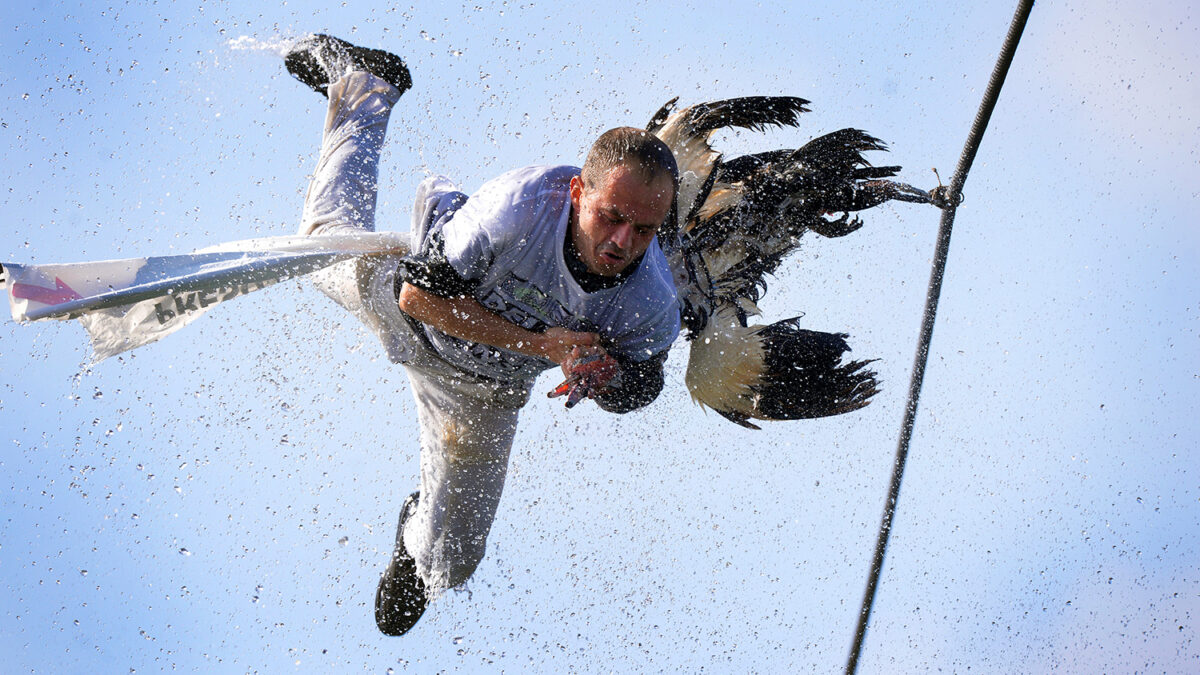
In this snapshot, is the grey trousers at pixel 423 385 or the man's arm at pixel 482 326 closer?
the man's arm at pixel 482 326

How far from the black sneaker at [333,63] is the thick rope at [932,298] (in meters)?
3.19

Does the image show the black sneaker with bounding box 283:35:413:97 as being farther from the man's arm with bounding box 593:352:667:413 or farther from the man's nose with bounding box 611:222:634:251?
the man's nose with bounding box 611:222:634:251

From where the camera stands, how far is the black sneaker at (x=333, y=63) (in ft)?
19.3

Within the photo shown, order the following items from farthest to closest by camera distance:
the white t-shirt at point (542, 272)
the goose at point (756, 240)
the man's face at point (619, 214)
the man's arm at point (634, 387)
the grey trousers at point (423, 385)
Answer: the grey trousers at point (423, 385)
the goose at point (756, 240)
the man's arm at point (634, 387)
the white t-shirt at point (542, 272)
the man's face at point (619, 214)

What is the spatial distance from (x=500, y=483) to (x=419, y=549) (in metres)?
0.67

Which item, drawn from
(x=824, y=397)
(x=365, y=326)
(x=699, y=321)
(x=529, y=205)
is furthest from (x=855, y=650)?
(x=529, y=205)

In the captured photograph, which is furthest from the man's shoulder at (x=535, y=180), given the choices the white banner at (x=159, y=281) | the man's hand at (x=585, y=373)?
the white banner at (x=159, y=281)

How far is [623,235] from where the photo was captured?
3.71 metres

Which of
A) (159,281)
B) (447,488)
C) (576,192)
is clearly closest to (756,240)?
(576,192)

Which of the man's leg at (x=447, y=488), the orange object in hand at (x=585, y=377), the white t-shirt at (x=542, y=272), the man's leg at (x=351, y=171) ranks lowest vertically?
the man's leg at (x=447, y=488)

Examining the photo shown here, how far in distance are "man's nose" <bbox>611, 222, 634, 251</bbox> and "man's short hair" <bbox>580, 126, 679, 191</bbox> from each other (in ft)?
0.60

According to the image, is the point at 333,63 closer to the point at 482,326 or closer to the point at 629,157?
the point at 482,326

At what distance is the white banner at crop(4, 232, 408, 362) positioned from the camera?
4.06 meters

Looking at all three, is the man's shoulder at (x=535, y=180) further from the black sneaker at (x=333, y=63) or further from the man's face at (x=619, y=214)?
the black sneaker at (x=333, y=63)
